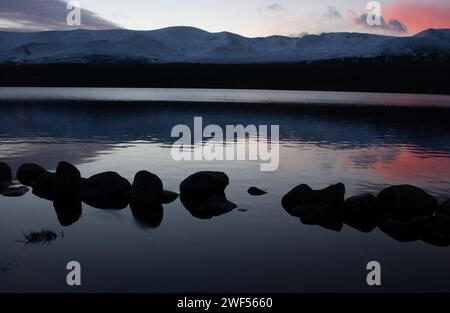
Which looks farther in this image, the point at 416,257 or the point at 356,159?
the point at 356,159

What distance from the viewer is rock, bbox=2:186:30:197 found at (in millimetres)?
23891

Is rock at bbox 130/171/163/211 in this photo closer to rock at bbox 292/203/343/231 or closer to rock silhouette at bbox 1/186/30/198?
rock silhouette at bbox 1/186/30/198

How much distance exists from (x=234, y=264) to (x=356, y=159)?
85.5ft

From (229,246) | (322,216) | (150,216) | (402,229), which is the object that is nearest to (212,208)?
(150,216)

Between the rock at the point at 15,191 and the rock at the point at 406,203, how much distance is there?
16848 mm

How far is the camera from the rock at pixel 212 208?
69.7ft

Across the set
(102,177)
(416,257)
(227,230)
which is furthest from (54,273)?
(416,257)

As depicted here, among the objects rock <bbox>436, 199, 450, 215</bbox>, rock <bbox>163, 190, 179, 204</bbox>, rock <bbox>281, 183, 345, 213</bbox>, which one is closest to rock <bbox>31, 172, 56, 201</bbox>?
rock <bbox>163, 190, 179, 204</bbox>

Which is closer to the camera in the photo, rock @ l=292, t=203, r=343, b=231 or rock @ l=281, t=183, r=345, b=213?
rock @ l=292, t=203, r=343, b=231

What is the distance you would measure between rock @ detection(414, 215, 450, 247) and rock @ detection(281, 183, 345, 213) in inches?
125

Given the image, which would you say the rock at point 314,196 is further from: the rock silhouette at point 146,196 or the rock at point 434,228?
the rock silhouette at point 146,196

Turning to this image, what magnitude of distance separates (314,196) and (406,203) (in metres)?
3.75
